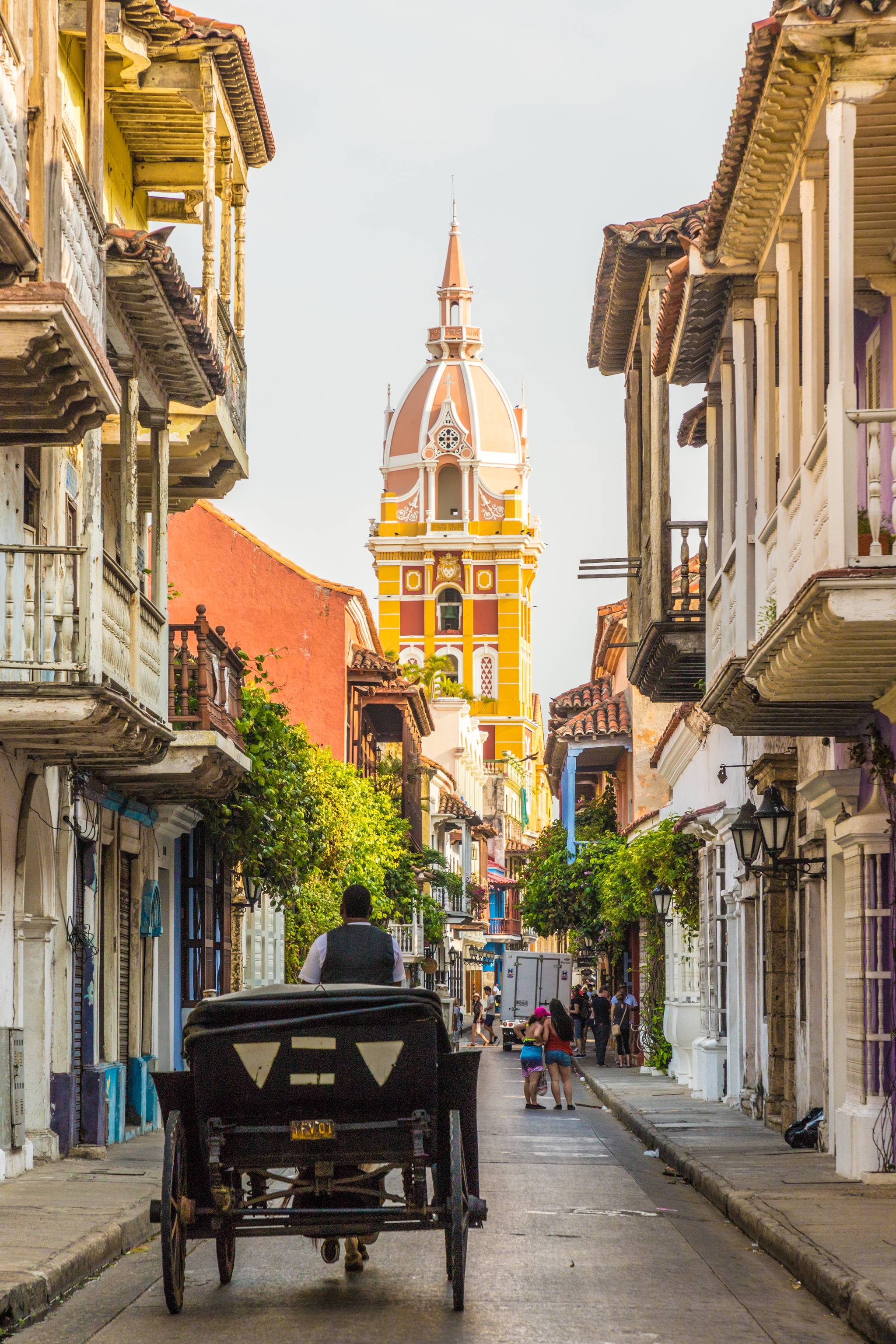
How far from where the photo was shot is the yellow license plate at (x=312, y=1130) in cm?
856

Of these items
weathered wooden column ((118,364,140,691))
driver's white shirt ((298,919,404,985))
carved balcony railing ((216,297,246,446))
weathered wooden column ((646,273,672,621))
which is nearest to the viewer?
driver's white shirt ((298,919,404,985))

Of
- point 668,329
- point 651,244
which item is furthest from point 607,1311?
point 651,244

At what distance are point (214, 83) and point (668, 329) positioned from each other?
15.4 ft

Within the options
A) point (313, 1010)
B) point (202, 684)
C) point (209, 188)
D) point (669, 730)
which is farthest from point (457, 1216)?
point (669, 730)

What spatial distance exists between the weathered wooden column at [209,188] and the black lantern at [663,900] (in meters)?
14.9

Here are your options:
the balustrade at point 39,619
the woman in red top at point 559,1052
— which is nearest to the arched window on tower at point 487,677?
the woman in red top at point 559,1052

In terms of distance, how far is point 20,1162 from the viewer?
49.1 feet

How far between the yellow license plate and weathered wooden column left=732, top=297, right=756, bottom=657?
6.59 m

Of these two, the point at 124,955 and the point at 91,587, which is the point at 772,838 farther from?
the point at 124,955

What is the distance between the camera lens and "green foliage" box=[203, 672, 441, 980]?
23109 mm

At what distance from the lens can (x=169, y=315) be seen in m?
16.5

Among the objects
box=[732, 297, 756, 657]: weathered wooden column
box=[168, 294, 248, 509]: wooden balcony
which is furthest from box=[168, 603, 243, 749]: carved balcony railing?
box=[732, 297, 756, 657]: weathered wooden column

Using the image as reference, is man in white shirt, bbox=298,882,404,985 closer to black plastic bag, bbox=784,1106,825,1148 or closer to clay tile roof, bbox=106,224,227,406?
clay tile roof, bbox=106,224,227,406

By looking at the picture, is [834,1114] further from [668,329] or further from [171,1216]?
[171,1216]
